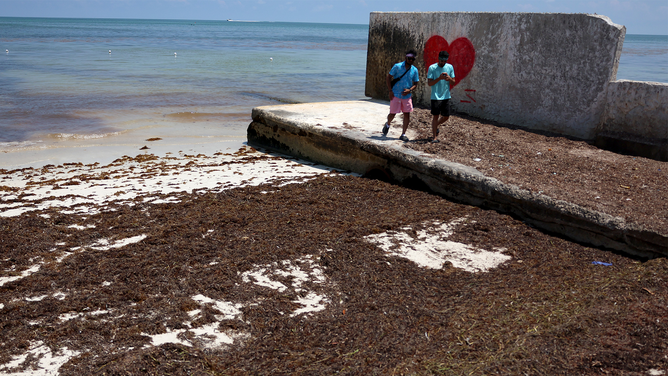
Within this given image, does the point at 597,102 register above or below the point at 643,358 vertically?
above

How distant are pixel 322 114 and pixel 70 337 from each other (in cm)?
613

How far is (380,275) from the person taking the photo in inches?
160

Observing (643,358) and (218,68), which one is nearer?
(643,358)

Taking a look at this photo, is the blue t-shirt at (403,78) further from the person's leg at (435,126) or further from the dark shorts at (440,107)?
the person's leg at (435,126)

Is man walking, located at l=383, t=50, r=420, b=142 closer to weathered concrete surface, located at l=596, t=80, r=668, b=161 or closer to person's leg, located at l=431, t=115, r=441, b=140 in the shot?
person's leg, located at l=431, t=115, r=441, b=140

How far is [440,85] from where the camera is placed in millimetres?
→ 7180

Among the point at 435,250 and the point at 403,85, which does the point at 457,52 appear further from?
the point at 435,250

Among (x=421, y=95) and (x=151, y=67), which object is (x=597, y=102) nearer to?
(x=421, y=95)

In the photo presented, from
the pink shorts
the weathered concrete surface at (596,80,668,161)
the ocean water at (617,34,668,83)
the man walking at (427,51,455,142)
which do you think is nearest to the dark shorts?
the man walking at (427,51,455,142)

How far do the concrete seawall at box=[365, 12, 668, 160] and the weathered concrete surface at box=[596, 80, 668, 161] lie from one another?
12mm

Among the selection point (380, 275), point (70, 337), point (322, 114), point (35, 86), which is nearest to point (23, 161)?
point (322, 114)

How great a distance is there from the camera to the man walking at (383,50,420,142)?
23.3 feet

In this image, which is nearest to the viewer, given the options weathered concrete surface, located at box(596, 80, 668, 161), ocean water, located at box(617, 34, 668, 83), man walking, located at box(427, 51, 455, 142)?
weathered concrete surface, located at box(596, 80, 668, 161)

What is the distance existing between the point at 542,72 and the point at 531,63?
0.84ft
